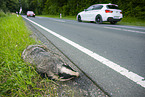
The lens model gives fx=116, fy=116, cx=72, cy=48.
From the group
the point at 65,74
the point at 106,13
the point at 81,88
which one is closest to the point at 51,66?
the point at 65,74

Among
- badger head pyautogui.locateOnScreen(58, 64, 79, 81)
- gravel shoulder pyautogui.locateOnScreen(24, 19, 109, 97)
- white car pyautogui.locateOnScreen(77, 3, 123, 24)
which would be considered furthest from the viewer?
white car pyautogui.locateOnScreen(77, 3, 123, 24)

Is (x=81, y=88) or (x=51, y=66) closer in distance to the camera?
(x=81, y=88)

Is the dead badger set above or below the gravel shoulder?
above

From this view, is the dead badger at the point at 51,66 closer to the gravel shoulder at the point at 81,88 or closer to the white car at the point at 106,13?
the gravel shoulder at the point at 81,88

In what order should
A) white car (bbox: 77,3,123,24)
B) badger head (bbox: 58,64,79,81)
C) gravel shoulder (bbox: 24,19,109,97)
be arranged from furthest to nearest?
white car (bbox: 77,3,123,24)
badger head (bbox: 58,64,79,81)
gravel shoulder (bbox: 24,19,109,97)

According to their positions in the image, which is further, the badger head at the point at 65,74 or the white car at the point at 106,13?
the white car at the point at 106,13

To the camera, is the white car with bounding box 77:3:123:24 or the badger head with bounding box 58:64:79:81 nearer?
the badger head with bounding box 58:64:79:81

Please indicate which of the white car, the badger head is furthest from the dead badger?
the white car

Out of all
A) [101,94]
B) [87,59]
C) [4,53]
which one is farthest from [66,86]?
[4,53]

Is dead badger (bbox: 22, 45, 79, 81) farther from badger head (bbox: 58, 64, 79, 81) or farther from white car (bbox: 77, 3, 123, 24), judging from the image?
white car (bbox: 77, 3, 123, 24)

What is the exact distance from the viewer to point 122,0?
602 inches

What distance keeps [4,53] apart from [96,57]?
6.02 ft

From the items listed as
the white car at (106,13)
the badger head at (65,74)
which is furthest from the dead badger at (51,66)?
the white car at (106,13)

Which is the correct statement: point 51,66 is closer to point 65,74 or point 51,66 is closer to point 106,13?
point 65,74
